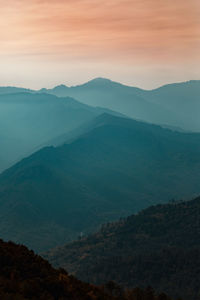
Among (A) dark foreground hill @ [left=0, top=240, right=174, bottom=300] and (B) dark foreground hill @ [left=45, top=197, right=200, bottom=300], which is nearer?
(A) dark foreground hill @ [left=0, top=240, right=174, bottom=300]

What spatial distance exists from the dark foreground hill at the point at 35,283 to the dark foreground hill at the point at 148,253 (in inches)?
1124

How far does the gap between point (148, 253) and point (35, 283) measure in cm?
5355

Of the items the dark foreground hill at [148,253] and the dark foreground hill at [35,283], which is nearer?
the dark foreground hill at [35,283]

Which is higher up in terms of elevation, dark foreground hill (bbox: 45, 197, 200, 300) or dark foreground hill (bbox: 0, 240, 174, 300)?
dark foreground hill (bbox: 45, 197, 200, 300)

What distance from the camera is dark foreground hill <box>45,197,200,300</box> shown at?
69562mm

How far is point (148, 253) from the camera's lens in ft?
270

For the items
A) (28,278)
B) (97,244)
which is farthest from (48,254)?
(28,278)

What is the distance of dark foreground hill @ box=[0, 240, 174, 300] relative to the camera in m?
29.6

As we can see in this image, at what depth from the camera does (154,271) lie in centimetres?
7219

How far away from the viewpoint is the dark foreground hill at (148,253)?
69.6m

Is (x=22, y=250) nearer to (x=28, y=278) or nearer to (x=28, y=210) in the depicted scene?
(x=28, y=278)

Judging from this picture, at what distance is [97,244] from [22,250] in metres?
63.9

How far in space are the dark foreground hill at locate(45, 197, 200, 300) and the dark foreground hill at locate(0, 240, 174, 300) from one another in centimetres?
2854

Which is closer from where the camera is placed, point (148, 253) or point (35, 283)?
point (35, 283)
